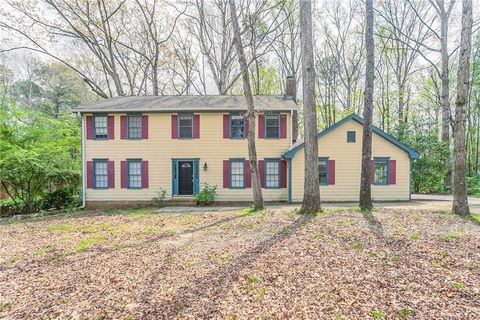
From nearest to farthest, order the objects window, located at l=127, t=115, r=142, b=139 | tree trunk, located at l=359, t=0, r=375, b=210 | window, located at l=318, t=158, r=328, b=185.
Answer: tree trunk, located at l=359, t=0, r=375, b=210 < window, located at l=318, t=158, r=328, b=185 < window, located at l=127, t=115, r=142, b=139

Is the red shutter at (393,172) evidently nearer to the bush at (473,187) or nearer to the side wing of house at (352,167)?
the side wing of house at (352,167)

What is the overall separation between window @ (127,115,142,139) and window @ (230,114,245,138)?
4940 millimetres

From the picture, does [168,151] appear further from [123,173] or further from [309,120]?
[309,120]

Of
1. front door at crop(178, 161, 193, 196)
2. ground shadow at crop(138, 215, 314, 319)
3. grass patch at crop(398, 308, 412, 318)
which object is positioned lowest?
ground shadow at crop(138, 215, 314, 319)

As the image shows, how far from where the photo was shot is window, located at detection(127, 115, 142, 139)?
14250mm

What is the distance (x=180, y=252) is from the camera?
235 inches

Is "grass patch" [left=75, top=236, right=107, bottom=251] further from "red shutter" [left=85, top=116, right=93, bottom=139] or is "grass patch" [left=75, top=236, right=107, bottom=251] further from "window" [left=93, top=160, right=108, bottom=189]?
"red shutter" [left=85, top=116, right=93, bottom=139]

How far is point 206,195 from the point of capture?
13.6 metres

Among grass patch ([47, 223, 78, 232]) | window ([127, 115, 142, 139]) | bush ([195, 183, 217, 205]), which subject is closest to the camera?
grass patch ([47, 223, 78, 232])

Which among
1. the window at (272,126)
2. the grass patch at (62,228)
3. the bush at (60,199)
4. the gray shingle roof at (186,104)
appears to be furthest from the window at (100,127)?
the window at (272,126)

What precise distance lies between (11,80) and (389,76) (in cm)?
3510

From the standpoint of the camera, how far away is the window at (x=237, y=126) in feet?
46.4

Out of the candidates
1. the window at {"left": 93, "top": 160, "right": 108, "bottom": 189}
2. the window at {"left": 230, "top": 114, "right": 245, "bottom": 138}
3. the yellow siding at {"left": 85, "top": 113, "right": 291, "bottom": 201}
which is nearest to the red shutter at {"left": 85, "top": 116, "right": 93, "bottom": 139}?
the yellow siding at {"left": 85, "top": 113, "right": 291, "bottom": 201}

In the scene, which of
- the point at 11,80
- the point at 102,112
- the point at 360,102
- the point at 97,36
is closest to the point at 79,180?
the point at 102,112
